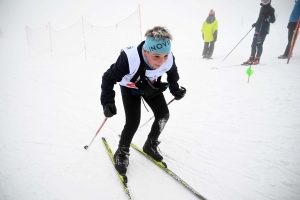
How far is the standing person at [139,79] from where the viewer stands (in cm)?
177

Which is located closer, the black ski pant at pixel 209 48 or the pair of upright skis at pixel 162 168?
the pair of upright skis at pixel 162 168

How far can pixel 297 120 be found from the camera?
3078 millimetres

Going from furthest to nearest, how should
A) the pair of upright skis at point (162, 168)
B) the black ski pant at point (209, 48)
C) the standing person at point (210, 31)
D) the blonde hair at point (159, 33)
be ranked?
1. the black ski pant at point (209, 48)
2. the standing person at point (210, 31)
3. the pair of upright skis at point (162, 168)
4. the blonde hair at point (159, 33)

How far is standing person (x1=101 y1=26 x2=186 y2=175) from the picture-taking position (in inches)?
69.6

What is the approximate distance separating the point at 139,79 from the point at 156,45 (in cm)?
46

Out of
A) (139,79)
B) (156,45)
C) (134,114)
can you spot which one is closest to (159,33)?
(156,45)

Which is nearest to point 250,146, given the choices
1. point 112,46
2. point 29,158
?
point 29,158

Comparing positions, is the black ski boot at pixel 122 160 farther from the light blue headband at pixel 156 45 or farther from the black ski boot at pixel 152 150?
the light blue headband at pixel 156 45

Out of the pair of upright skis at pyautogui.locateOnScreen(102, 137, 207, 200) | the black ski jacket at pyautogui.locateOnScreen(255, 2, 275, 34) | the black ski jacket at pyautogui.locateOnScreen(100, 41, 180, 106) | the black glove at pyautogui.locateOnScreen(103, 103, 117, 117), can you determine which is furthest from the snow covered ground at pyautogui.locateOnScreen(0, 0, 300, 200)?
the black ski jacket at pyautogui.locateOnScreen(255, 2, 275, 34)

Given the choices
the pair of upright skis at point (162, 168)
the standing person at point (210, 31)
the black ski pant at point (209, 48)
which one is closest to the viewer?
the pair of upright skis at point (162, 168)

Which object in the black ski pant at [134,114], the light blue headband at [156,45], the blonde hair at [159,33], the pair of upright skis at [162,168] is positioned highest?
the blonde hair at [159,33]

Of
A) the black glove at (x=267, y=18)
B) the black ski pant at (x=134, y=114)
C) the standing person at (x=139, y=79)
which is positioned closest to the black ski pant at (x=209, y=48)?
the black glove at (x=267, y=18)

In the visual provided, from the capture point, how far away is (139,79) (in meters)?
1.97

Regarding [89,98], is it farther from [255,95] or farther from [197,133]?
[255,95]
